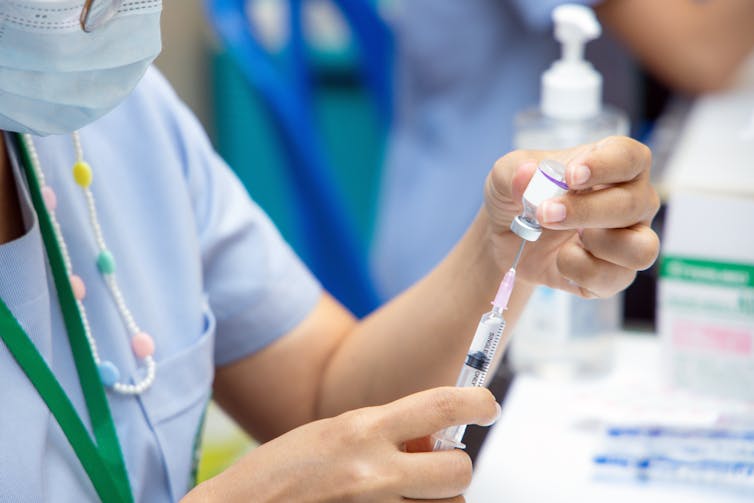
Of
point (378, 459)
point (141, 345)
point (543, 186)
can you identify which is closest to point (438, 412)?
point (378, 459)

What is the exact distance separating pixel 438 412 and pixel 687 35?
0.76m

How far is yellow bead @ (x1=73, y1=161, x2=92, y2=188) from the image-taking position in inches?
30.8

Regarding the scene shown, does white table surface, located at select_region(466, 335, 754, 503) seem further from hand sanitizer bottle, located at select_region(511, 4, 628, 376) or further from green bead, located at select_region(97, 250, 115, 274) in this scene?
green bead, located at select_region(97, 250, 115, 274)

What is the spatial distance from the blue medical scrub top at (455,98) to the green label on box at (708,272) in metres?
0.36

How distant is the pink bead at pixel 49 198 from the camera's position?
753mm

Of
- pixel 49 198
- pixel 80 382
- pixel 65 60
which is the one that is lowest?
pixel 80 382

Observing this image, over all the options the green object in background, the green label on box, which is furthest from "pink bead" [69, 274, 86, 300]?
the green object in background

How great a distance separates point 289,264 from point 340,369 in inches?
4.3

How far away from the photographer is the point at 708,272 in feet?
2.82

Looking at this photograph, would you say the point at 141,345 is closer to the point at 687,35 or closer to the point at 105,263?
the point at 105,263

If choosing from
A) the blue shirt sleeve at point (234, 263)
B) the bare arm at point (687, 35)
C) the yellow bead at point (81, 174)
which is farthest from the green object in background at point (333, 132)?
the yellow bead at point (81, 174)

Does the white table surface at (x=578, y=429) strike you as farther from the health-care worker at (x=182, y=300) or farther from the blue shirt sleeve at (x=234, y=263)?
the blue shirt sleeve at (x=234, y=263)

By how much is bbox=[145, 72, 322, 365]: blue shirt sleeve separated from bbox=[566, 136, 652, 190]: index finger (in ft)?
1.16

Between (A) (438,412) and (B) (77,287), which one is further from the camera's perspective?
(B) (77,287)
